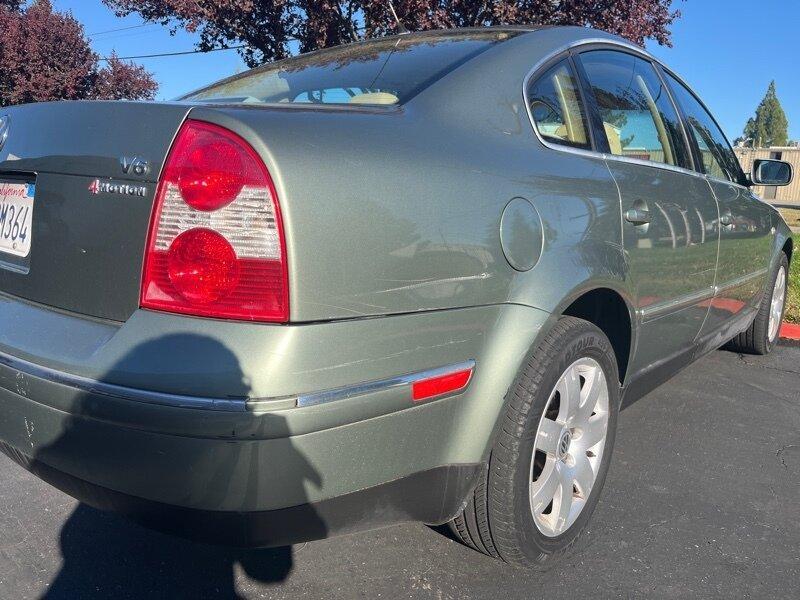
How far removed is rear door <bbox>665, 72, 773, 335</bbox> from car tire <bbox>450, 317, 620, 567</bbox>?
3.87 feet

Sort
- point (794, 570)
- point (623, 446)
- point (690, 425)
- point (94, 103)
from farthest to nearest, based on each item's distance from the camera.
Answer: point (690, 425)
point (623, 446)
point (794, 570)
point (94, 103)

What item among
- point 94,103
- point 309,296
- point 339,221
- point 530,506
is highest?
point 94,103

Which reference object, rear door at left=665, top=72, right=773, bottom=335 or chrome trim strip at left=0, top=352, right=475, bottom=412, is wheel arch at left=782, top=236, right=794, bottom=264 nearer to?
rear door at left=665, top=72, right=773, bottom=335

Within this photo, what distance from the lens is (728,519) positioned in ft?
8.41

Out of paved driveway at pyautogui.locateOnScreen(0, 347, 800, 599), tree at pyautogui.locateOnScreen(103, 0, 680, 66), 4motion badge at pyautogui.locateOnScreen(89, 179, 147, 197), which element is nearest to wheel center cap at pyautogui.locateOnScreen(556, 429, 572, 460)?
paved driveway at pyautogui.locateOnScreen(0, 347, 800, 599)

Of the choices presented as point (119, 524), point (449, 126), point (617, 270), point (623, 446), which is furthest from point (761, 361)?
point (119, 524)

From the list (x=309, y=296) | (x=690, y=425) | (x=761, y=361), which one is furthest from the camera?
(x=761, y=361)

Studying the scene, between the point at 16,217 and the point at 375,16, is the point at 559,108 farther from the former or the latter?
the point at 375,16

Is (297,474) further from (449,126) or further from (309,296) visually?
(449,126)

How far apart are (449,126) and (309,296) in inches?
26.3

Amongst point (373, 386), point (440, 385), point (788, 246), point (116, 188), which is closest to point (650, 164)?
point (440, 385)

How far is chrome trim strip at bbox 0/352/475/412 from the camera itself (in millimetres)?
1436

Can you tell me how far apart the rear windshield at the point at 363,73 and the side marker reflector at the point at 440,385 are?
2.44 feet

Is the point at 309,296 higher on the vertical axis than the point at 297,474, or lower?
higher
